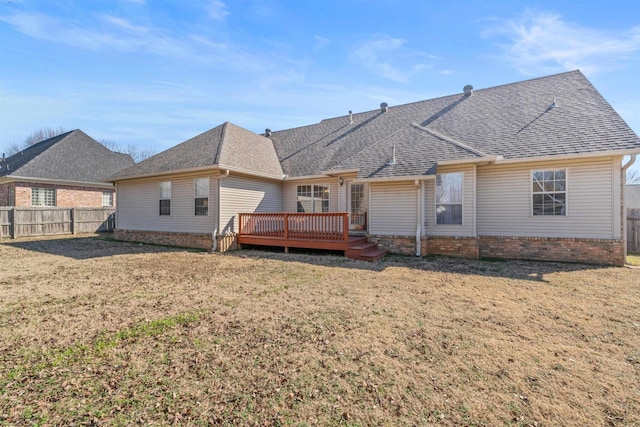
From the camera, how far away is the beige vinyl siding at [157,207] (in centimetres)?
1104

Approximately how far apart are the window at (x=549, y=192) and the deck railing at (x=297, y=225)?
5.91 metres

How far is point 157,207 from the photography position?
12.4m

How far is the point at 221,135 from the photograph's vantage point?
12.6 m

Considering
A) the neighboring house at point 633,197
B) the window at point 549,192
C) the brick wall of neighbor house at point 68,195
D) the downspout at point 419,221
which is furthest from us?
the neighboring house at point 633,197

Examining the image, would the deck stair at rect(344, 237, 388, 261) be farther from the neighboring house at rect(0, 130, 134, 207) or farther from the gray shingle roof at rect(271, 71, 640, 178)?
the neighboring house at rect(0, 130, 134, 207)

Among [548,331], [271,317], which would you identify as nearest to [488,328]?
[548,331]

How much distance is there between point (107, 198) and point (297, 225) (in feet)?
56.3

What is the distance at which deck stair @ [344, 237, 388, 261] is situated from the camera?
8.78 m

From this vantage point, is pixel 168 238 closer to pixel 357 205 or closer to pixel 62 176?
pixel 357 205

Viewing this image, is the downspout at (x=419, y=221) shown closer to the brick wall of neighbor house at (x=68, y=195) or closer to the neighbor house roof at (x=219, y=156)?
the neighbor house roof at (x=219, y=156)

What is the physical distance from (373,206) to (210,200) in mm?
6050

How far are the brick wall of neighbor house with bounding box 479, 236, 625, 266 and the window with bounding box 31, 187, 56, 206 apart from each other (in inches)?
923

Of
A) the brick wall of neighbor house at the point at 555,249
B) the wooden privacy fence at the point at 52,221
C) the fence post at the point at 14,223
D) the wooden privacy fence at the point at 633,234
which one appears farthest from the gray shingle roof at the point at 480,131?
the fence post at the point at 14,223

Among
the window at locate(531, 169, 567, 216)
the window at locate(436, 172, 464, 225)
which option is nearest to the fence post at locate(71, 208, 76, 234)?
the window at locate(436, 172, 464, 225)
